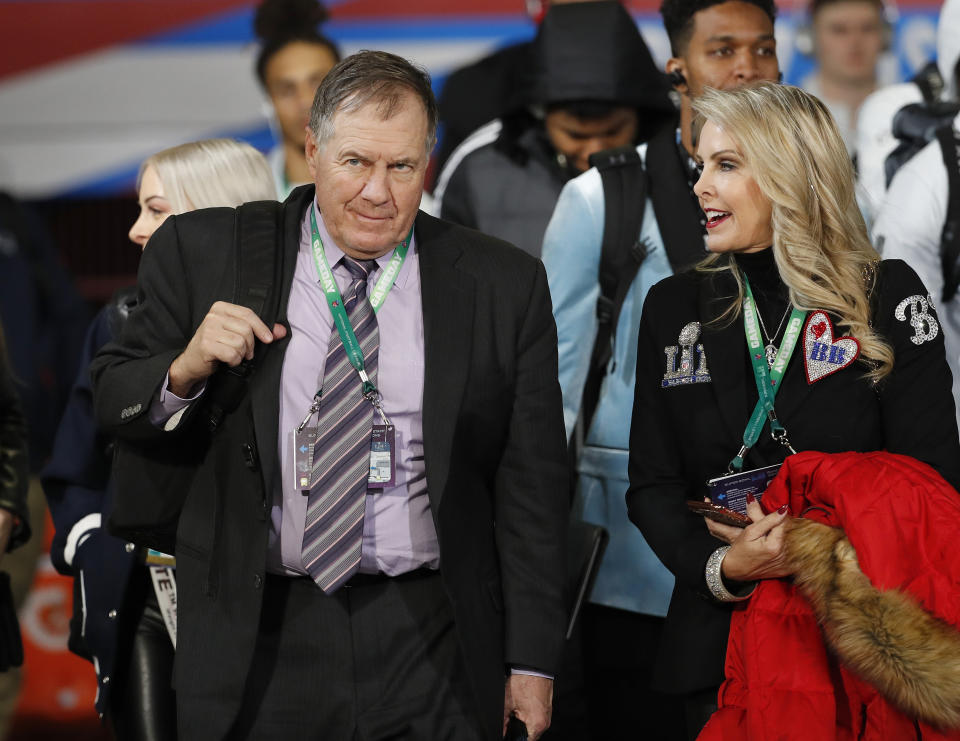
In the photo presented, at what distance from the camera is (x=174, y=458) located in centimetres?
288

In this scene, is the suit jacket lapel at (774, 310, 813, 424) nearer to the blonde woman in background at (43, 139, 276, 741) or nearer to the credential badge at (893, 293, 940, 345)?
the credential badge at (893, 293, 940, 345)

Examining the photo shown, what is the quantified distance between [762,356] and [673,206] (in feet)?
2.48

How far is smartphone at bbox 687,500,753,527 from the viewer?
114 inches

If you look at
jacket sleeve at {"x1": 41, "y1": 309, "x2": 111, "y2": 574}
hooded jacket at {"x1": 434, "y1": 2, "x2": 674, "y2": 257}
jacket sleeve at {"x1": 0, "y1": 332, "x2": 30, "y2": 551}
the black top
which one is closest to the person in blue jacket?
the black top

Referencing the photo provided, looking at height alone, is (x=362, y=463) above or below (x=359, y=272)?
below

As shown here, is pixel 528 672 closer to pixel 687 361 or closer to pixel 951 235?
pixel 687 361

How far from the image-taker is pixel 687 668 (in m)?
3.01

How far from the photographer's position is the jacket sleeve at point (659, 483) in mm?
3014

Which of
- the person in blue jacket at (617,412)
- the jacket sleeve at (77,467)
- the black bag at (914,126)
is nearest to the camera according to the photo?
the person in blue jacket at (617,412)

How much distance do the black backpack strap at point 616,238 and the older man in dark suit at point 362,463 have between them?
750 mm

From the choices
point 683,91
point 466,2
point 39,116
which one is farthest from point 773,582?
point 39,116

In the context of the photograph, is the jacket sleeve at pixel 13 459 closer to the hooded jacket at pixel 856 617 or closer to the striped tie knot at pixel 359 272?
the striped tie knot at pixel 359 272

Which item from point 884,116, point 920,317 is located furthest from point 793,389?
point 884,116

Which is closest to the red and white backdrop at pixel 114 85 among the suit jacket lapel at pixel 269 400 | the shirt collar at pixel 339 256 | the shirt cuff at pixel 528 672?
the shirt collar at pixel 339 256
